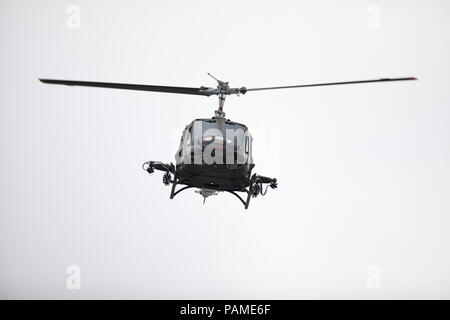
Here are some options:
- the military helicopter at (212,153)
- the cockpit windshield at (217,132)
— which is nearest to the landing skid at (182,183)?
the military helicopter at (212,153)

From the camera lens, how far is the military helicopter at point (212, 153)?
2098 cm

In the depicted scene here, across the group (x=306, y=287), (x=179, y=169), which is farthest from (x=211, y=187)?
(x=306, y=287)

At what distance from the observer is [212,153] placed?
21.0 metres

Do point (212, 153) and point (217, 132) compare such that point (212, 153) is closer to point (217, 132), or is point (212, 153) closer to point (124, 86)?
point (217, 132)

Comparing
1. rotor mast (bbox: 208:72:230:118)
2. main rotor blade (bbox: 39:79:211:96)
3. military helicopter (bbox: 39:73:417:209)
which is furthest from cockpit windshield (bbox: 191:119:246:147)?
main rotor blade (bbox: 39:79:211:96)

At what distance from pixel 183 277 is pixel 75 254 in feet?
127

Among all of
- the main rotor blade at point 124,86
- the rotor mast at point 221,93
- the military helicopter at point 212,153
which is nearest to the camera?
the main rotor blade at point 124,86

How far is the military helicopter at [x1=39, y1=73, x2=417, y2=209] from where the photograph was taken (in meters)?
A: 21.0

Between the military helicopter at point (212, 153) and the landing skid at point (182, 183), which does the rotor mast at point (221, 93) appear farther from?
the landing skid at point (182, 183)

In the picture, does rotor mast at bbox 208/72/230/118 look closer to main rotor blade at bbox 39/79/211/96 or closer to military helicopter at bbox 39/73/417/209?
military helicopter at bbox 39/73/417/209

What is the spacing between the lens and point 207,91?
72.9ft

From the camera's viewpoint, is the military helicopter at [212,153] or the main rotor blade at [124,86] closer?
the main rotor blade at [124,86]

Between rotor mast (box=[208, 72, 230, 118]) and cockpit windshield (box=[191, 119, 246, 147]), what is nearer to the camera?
cockpit windshield (box=[191, 119, 246, 147])
